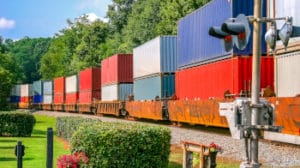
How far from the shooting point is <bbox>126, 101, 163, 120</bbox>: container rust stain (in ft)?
119

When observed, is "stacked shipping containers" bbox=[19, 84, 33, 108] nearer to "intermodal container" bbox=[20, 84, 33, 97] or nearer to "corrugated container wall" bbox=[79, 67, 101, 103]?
"intermodal container" bbox=[20, 84, 33, 97]

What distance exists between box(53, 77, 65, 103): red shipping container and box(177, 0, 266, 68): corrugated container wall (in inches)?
1883

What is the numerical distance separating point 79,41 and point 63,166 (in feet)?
394

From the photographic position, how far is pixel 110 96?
53656 millimetres

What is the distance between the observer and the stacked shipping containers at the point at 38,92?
95438 mm

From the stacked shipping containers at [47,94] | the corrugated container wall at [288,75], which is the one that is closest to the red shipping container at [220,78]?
the corrugated container wall at [288,75]

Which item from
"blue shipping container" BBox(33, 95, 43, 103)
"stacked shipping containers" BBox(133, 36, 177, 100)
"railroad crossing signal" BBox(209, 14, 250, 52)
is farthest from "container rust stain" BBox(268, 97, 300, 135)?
"blue shipping container" BBox(33, 95, 43, 103)

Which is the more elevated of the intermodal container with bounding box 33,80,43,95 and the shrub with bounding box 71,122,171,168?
the intermodal container with bounding box 33,80,43,95

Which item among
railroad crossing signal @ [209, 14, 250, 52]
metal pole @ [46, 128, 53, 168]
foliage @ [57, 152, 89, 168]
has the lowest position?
foliage @ [57, 152, 89, 168]

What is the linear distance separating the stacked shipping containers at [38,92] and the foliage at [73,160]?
85228mm

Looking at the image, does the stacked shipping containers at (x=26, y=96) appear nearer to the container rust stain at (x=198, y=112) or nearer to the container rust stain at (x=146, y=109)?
the container rust stain at (x=146, y=109)

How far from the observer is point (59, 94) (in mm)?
83375

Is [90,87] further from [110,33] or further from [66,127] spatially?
[110,33]

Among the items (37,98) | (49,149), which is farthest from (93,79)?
(49,149)
